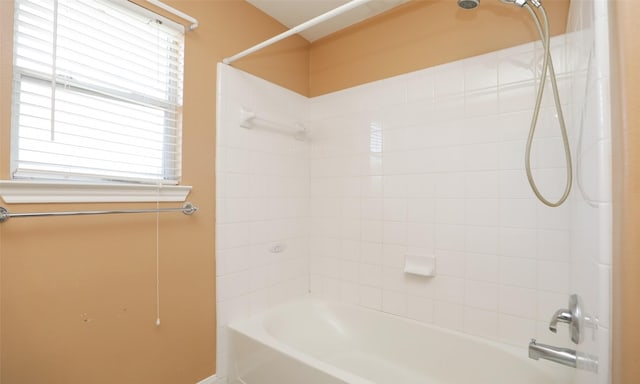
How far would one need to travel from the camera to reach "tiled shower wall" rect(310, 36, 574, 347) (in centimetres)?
147

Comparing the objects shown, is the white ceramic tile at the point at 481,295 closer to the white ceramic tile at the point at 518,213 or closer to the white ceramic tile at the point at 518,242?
the white ceramic tile at the point at 518,242

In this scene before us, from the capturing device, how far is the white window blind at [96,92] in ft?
3.67

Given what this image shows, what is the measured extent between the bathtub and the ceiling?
1.96 meters

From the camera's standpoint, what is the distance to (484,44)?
162cm

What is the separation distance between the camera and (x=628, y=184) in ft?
1.89

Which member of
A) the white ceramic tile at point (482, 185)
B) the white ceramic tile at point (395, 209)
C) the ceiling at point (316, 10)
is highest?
the ceiling at point (316, 10)

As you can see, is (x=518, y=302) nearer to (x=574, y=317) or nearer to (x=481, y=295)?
(x=481, y=295)

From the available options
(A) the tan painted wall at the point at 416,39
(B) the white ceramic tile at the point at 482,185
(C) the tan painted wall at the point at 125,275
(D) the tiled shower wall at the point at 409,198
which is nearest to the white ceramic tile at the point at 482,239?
(D) the tiled shower wall at the point at 409,198

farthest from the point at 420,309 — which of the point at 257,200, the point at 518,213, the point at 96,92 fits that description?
the point at 96,92

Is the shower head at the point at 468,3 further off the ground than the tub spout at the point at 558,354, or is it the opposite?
the shower head at the point at 468,3

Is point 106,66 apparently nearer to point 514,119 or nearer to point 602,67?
point 602,67

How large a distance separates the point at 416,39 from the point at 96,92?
5.60 feet

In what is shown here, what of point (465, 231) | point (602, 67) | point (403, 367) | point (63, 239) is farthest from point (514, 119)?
point (63, 239)

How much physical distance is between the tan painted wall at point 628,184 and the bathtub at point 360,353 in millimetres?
900
